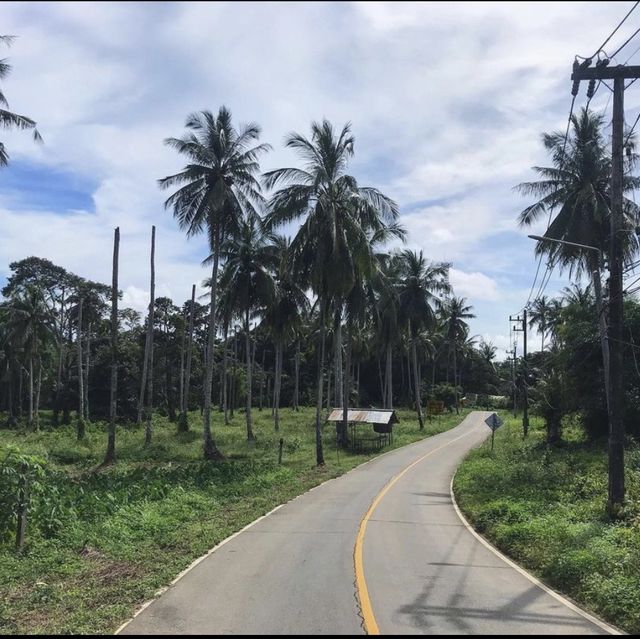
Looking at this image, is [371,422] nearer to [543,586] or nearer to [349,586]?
[543,586]

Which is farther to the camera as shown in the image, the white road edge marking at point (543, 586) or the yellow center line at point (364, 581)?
the white road edge marking at point (543, 586)

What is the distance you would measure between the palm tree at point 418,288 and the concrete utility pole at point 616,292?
33.7 meters

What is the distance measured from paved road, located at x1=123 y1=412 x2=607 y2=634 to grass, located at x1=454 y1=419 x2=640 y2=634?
49 cm

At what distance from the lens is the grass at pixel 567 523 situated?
26.4ft

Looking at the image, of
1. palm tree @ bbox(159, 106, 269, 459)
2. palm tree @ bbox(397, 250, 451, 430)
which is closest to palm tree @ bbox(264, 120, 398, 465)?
palm tree @ bbox(159, 106, 269, 459)

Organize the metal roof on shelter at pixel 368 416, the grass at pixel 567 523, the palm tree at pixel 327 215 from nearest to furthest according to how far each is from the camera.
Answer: the grass at pixel 567 523
the palm tree at pixel 327 215
the metal roof on shelter at pixel 368 416

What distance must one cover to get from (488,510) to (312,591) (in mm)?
7932

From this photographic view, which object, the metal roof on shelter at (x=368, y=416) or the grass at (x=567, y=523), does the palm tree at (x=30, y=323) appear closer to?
the metal roof on shelter at (x=368, y=416)

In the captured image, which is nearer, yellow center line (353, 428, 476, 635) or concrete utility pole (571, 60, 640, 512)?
yellow center line (353, 428, 476, 635)

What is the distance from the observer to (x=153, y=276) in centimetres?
3544

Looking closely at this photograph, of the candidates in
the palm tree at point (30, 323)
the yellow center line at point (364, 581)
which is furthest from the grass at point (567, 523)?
the palm tree at point (30, 323)

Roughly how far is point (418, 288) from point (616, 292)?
113 ft

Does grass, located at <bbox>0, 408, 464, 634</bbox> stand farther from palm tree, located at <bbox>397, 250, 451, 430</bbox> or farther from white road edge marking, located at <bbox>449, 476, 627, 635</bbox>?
palm tree, located at <bbox>397, 250, 451, 430</bbox>

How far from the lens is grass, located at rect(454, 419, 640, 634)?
26.4ft
